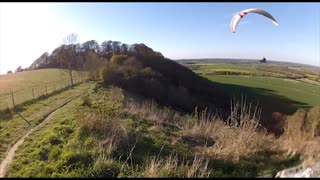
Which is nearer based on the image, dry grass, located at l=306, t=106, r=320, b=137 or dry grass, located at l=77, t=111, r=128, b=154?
dry grass, located at l=77, t=111, r=128, b=154

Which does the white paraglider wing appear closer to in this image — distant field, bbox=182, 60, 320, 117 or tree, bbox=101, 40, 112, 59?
distant field, bbox=182, 60, 320, 117

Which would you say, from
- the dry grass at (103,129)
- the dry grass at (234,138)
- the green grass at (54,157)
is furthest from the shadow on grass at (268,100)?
the green grass at (54,157)

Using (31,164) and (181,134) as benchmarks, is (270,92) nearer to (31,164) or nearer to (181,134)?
(181,134)

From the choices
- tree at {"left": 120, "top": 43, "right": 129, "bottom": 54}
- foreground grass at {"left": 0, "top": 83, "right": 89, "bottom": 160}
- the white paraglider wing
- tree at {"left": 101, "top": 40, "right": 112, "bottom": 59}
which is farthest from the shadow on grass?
the white paraglider wing

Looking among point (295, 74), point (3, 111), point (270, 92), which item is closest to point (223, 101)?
point (270, 92)

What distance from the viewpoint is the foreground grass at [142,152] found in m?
7.41

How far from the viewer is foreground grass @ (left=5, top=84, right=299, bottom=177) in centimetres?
741

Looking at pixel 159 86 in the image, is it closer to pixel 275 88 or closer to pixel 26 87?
pixel 26 87

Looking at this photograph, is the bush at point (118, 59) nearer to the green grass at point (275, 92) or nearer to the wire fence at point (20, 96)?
the wire fence at point (20, 96)

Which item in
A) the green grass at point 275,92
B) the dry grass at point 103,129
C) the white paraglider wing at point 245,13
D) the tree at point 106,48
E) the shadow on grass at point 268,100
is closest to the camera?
the dry grass at point 103,129

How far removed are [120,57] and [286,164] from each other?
43.8m

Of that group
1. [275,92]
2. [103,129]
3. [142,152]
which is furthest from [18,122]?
[275,92]

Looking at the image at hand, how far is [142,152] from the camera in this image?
29.7 feet

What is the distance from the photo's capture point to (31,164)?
7930 mm
